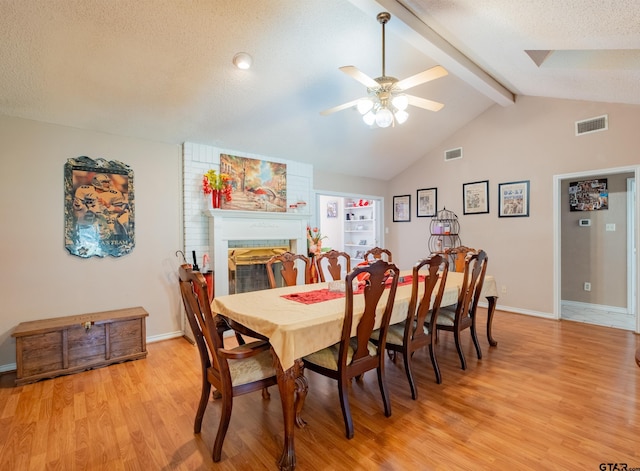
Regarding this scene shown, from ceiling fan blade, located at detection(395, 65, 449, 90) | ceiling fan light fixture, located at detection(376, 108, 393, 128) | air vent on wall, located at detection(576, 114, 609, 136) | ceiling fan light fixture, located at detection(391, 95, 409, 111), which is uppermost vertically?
air vent on wall, located at detection(576, 114, 609, 136)

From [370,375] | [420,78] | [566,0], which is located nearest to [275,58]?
[420,78]

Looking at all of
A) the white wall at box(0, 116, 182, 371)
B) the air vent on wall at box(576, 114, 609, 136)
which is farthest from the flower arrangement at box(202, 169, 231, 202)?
the air vent on wall at box(576, 114, 609, 136)

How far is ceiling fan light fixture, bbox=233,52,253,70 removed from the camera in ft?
9.54

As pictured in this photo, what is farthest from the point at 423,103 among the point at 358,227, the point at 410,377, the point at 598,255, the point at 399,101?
the point at 358,227

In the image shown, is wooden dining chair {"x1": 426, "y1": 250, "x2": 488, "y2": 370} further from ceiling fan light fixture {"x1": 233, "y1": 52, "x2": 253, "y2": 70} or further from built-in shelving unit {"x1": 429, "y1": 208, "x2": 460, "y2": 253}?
ceiling fan light fixture {"x1": 233, "y1": 52, "x2": 253, "y2": 70}

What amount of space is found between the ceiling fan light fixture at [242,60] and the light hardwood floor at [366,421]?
2.88 metres

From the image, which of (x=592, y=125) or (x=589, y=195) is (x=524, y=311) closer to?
(x=589, y=195)

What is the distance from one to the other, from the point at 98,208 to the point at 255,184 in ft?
6.23

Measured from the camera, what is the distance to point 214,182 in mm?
4012

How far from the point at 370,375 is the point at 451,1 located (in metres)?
3.06

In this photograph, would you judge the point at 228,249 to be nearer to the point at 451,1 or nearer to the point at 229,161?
the point at 229,161

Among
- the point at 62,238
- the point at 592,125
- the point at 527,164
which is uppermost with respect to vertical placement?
the point at 592,125

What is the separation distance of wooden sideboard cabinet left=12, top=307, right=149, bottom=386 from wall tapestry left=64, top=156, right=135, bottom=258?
2.41 feet

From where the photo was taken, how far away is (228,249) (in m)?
4.22
